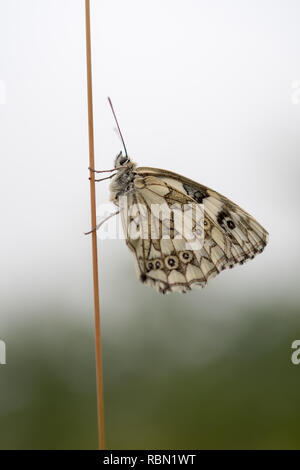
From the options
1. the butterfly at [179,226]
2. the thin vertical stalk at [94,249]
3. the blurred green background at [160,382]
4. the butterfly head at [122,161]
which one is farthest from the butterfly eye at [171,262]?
the blurred green background at [160,382]

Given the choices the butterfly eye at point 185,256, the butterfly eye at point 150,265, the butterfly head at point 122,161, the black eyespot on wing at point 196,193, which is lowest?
the butterfly eye at point 150,265

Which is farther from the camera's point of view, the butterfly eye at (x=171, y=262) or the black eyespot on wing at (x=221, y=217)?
the black eyespot on wing at (x=221, y=217)

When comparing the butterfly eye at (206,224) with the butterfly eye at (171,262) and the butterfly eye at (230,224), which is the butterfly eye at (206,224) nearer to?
the butterfly eye at (230,224)

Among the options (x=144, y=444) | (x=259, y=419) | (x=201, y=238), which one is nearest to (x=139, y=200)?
(x=201, y=238)

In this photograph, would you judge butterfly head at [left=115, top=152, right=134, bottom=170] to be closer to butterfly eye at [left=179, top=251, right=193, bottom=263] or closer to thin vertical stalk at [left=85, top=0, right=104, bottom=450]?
butterfly eye at [left=179, top=251, right=193, bottom=263]

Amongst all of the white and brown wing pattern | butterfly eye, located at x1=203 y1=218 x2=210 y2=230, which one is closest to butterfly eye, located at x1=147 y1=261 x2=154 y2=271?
the white and brown wing pattern

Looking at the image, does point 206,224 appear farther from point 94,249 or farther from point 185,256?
point 94,249

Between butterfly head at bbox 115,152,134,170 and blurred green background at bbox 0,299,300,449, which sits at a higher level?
butterfly head at bbox 115,152,134,170
